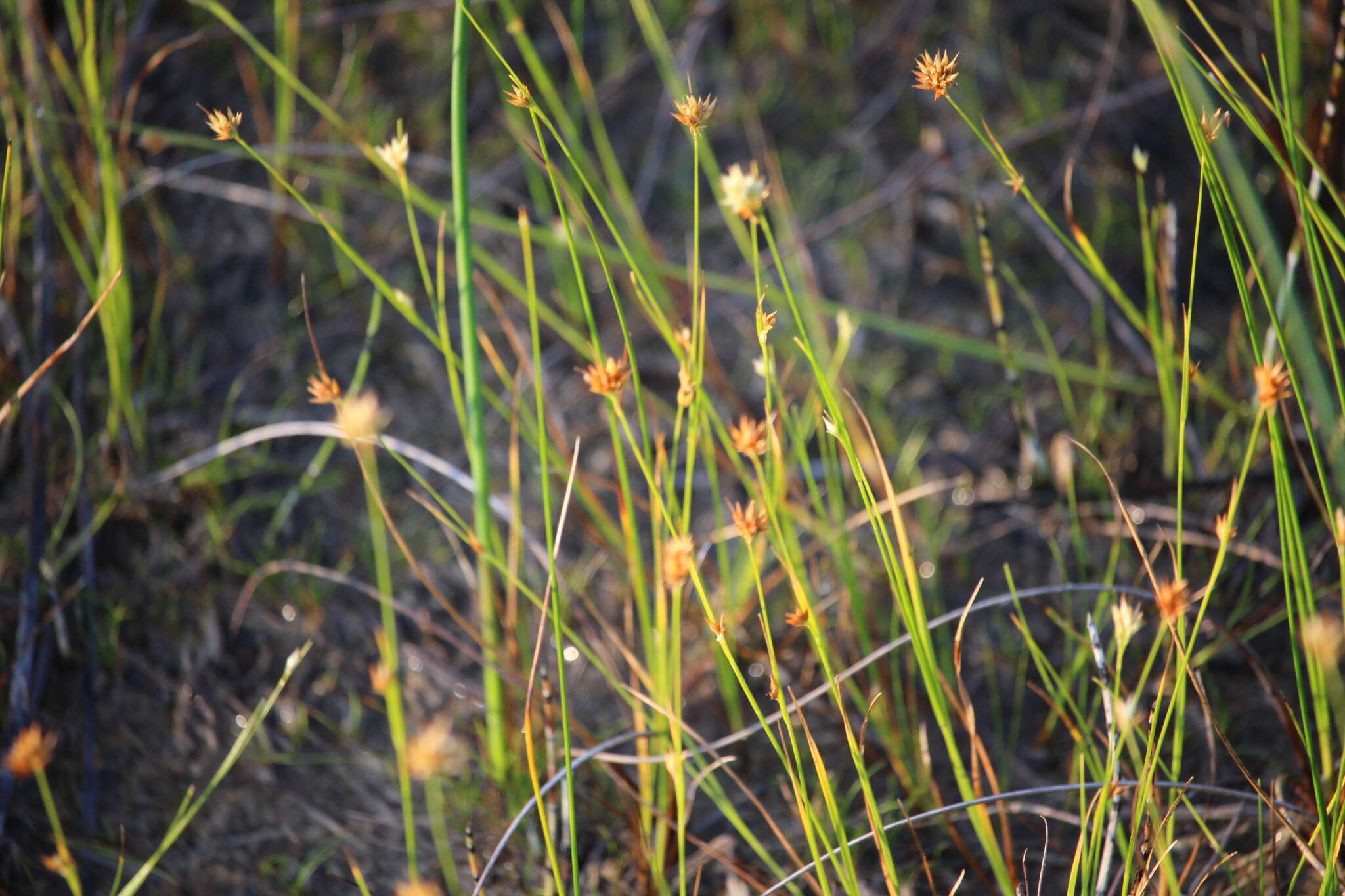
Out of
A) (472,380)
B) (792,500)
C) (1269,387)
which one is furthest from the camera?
(792,500)

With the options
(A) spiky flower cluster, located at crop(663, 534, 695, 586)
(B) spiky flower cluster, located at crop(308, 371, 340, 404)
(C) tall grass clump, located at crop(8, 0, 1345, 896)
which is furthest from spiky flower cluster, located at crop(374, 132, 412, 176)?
(A) spiky flower cluster, located at crop(663, 534, 695, 586)

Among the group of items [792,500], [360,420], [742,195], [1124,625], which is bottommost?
[792,500]

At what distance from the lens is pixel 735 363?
1337 mm

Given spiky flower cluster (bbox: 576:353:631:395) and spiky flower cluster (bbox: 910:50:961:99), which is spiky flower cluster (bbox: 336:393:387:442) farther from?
spiky flower cluster (bbox: 910:50:961:99)

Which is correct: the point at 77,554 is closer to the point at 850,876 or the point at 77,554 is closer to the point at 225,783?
the point at 225,783

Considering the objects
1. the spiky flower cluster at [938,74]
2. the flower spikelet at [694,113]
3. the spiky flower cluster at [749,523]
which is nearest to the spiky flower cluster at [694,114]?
the flower spikelet at [694,113]

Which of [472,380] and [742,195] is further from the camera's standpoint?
[472,380]

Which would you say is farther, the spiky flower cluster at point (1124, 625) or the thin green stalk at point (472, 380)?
the thin green stalk at point (472, 380)

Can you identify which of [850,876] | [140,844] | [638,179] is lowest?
[140,844]

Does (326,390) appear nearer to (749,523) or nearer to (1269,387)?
(749,523)

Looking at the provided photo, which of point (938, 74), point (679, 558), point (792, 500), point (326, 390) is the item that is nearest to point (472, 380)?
point (326, 390)

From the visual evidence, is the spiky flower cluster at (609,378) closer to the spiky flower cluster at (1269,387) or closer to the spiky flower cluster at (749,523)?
the spiky flower cluster at (749,523)

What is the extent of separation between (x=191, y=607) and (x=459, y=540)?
0.32 metres

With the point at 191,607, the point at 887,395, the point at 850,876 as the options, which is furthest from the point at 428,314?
the point at 850,876
